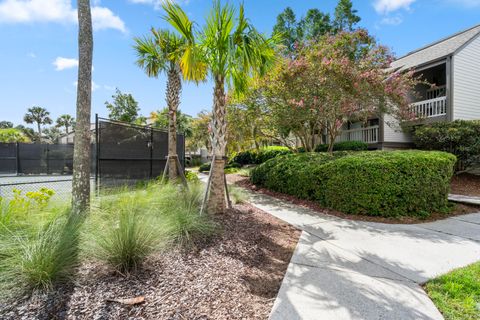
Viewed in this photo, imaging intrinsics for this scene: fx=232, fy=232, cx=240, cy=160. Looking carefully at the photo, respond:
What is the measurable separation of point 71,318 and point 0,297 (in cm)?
70

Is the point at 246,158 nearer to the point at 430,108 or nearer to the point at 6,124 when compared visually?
the point at 430,108

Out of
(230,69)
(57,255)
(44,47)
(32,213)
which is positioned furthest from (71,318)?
(44,47)

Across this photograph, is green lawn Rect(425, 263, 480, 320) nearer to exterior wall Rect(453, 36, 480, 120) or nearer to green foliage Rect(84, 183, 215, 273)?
green foliage Rect(84, 183, 215, 273)

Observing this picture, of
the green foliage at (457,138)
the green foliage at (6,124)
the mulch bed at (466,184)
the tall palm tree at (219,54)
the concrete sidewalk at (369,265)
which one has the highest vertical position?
the green foliage at (6,124)

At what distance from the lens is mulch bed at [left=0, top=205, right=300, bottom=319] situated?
201cm

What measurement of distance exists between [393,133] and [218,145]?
1201 centimetres

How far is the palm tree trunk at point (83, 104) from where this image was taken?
354 cm

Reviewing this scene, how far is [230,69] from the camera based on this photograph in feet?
17.1

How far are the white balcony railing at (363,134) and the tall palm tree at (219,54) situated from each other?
10934 millimetres

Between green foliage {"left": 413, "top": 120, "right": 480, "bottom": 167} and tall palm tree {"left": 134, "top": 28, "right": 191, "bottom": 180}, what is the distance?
36.1 feet

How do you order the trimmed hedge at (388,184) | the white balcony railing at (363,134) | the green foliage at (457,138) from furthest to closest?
the white balcony railing at (363,134)
the green foliage at (457,138)
the trimmed hedge at (388,184)

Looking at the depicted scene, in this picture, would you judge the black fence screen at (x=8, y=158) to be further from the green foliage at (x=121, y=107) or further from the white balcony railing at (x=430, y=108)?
the white balcony railing at (x=430, y=108)

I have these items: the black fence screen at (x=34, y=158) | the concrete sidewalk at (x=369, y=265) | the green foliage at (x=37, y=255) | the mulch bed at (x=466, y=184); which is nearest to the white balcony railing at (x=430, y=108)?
the mulch bed at (x=466, y=184)

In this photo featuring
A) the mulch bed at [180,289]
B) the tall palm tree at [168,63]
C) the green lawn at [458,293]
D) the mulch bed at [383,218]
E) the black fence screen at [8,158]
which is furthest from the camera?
the black fence screen at [8,158]
